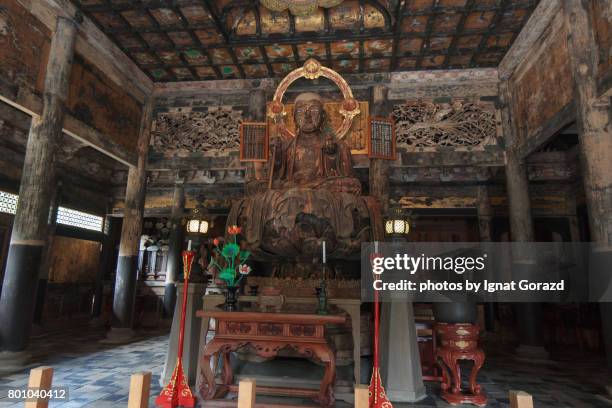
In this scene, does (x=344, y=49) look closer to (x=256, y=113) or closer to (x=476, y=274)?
(x=256, y=113)

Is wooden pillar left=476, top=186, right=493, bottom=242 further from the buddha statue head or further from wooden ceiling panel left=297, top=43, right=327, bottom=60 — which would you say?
wooden ceiling panel left=297, top=43, right=327, bottom=60

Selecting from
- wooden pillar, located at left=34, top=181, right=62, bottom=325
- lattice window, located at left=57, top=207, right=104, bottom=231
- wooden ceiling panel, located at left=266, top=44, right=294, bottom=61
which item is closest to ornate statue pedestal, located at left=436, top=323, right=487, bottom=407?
wooden ceiling panel, located at left=266, top=44, right=294, bottom=61

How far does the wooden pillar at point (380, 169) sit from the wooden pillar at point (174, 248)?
15.5 ft

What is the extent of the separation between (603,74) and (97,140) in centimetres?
696

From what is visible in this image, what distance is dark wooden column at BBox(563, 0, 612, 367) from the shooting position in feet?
13.0

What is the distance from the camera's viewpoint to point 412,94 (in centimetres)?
711

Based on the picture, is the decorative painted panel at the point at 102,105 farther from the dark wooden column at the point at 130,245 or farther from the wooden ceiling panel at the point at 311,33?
the wooden ceiling panel at the point at 311,33

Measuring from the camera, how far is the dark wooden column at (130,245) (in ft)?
21.6

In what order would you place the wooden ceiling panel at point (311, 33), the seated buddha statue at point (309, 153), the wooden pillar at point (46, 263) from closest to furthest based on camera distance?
1. the wooden ceiling panel at point (311, 33)
2. the seated buddha statue at point (309, 153)
3. the wooden pillar at point (46, 263)

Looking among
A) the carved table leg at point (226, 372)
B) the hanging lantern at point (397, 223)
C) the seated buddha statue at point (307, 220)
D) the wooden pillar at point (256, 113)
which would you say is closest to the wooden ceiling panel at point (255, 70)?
the wooden pillar at point (256, 113)

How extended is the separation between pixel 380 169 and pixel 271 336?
4.41m

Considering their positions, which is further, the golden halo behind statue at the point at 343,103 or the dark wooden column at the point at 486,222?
the dark wooden column at the point at 486,222

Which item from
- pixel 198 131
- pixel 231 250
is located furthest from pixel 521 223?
pixel 198 131

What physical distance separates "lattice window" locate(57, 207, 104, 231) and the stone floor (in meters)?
3.32
